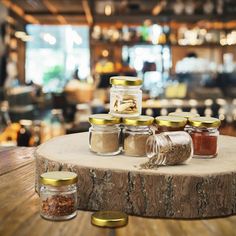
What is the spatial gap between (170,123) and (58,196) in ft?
1.55

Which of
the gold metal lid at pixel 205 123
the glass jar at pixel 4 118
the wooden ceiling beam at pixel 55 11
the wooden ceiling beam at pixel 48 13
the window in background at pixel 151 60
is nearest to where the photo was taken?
the gold metal lid at pixel 205 123

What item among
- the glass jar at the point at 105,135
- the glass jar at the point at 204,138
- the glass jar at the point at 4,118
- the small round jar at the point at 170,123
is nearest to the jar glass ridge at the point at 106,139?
the glass jar at the point at 105,135

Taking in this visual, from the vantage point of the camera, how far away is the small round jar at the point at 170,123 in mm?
1527

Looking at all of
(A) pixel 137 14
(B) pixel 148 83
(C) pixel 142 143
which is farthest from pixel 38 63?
(C) pixel 142 143

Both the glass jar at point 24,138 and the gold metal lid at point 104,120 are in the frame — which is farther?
the glass jar at point 24,138

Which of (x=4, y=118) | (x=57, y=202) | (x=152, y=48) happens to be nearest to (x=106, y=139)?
(x=57, y=202)

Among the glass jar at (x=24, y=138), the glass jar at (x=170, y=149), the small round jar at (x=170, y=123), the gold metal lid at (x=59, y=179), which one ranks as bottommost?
the glass jar at (x=24, y=138)

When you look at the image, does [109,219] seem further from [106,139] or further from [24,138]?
[24,138]

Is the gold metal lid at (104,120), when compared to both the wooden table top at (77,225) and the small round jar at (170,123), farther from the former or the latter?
the wooden table top at (77,225)

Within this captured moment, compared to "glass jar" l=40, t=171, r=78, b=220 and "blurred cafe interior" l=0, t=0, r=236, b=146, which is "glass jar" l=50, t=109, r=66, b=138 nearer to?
"blurred cafe interior" l=0, t=0, r=236, b=146

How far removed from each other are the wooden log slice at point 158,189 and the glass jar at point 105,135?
0.14m

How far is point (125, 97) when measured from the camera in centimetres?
164

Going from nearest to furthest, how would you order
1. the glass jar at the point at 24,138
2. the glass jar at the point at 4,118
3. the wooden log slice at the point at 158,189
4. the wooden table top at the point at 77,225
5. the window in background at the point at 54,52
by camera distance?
the wooden table top at the point at 77,225 → the wooden log slice at the point at 158,189 → the glass jar at the point at 24,138 → the glass jar at the point at 4,118 → the window in background at the point at 54,52

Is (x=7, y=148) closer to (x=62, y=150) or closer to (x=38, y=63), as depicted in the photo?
(x=62, y=150)
